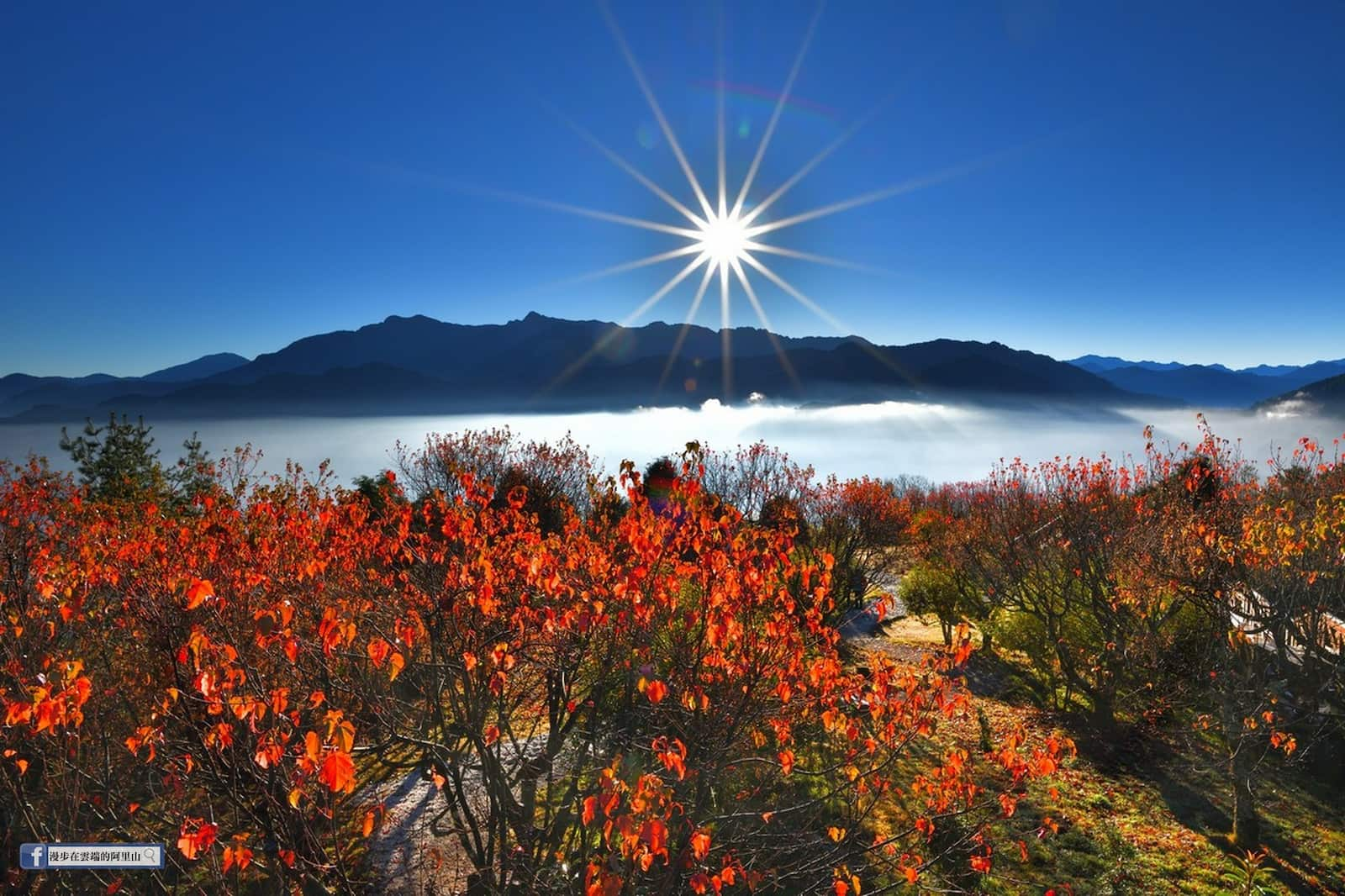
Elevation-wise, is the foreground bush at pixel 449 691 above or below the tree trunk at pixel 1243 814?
above

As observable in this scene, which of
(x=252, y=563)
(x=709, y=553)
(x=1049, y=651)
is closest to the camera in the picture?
(x=709, y=553)

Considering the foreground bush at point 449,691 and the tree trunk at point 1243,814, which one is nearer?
the foreground bush at point 449,691

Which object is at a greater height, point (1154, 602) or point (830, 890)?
point (1154, 602)

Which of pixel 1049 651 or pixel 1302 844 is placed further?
pixel 1049 651

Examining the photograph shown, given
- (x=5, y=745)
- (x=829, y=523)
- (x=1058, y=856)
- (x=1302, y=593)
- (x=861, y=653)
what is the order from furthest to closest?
(x=829, y=523) < (x=861, y=653) < (x=1302, y=593) < (x=1058, y=856) < (x=5, y=745)

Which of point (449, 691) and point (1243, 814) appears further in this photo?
point (1243, 814)

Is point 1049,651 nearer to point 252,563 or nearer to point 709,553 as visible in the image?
point 709,553

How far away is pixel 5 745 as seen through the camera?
29.0 feet

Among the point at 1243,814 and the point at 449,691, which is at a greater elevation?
the point at 449,691

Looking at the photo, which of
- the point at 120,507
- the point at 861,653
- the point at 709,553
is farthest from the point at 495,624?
the point at 861,653

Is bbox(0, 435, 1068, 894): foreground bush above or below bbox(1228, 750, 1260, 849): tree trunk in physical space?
above

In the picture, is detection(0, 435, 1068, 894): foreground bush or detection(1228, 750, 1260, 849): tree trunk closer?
detection(0, 435, 1068, 894): foreground bush

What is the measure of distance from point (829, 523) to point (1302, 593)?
20.8m

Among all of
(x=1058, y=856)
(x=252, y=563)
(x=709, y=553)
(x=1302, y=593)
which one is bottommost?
(x=1058, y=856)
